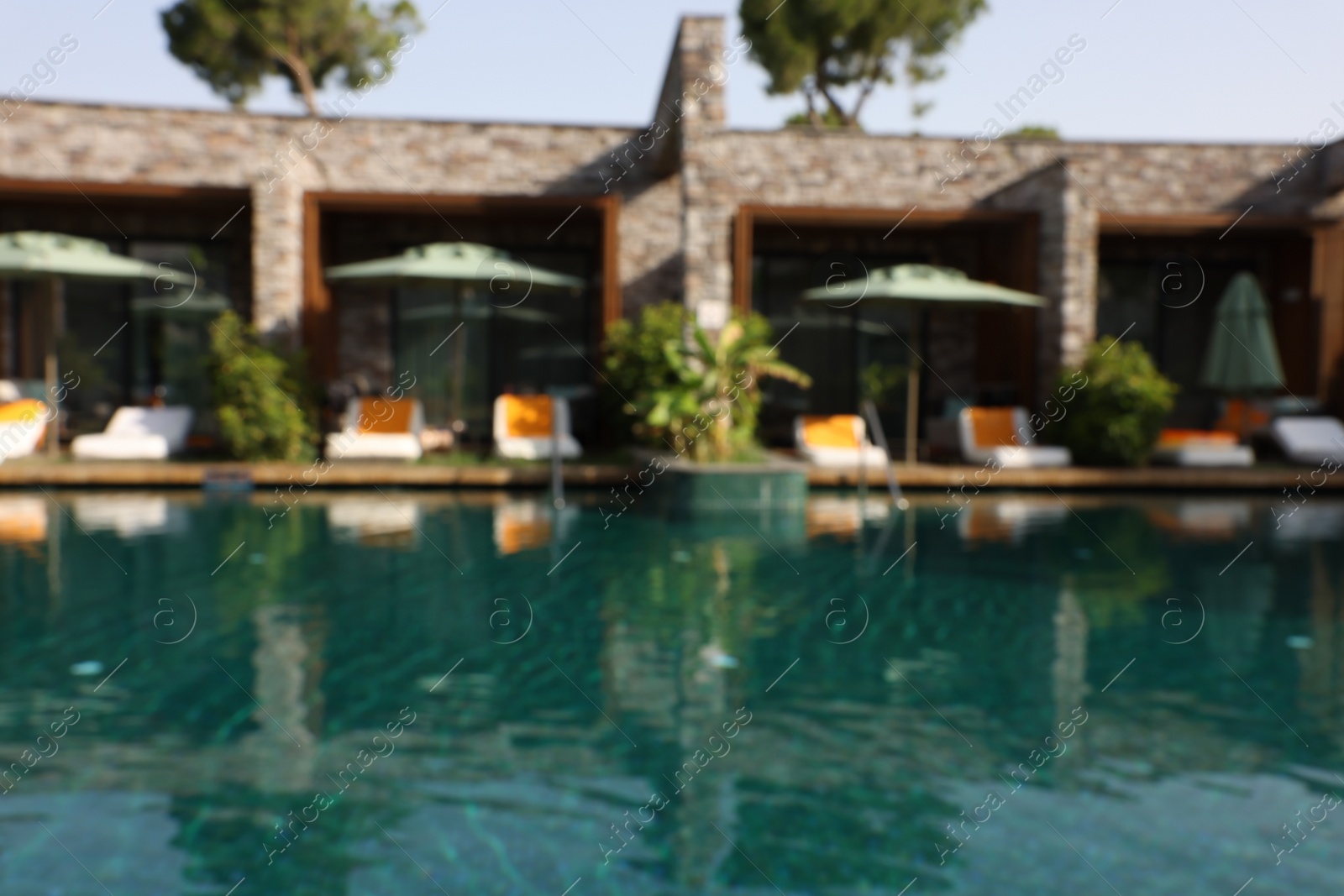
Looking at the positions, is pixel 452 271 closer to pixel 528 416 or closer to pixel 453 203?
pixel 528 416

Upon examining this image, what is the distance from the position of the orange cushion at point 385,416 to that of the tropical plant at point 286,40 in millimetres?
13362

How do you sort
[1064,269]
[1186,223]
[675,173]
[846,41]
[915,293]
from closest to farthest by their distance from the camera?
[915,293]
[1064,269]
[1186,223]
[675,173]
[846,41]

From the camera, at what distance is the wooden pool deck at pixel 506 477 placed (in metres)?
10.1

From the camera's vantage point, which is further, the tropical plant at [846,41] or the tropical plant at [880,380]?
the tropical plant at [846,41]

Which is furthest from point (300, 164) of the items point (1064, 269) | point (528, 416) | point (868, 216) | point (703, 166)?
point (1064, 269)

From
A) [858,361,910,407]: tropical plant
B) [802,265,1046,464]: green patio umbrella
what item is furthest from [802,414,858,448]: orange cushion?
[858,361,910,407]: tropical plant

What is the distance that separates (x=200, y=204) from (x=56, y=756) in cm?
1110

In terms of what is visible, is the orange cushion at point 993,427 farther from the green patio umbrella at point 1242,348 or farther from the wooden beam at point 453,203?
the wooden beam at point 453,203

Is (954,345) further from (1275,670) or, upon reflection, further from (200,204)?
(1275,670)

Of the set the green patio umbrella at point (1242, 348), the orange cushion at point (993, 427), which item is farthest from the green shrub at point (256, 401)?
the green patio umbrella at point (1242, 348)

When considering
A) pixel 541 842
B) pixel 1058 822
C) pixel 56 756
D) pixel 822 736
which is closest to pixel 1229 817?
pixel 1058 822

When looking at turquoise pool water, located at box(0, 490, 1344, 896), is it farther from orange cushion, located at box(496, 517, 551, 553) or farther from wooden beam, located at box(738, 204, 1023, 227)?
wooden beam, located at box(738, 204, 1023, 227)

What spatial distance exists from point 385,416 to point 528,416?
162 cm

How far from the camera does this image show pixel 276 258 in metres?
12.3
